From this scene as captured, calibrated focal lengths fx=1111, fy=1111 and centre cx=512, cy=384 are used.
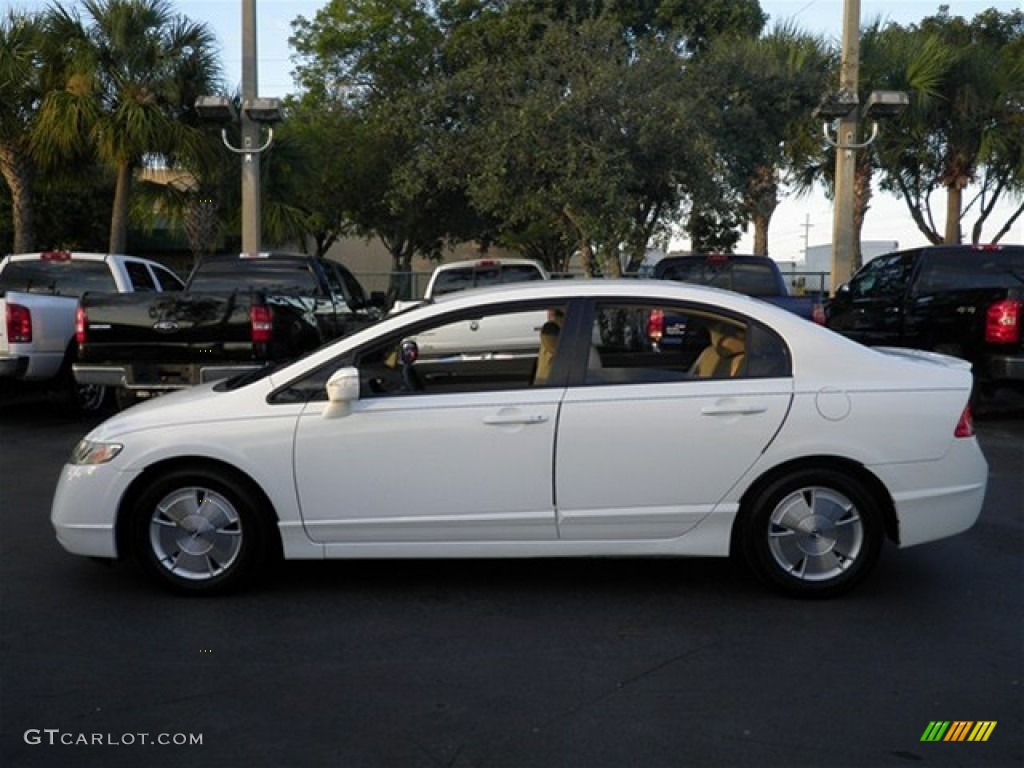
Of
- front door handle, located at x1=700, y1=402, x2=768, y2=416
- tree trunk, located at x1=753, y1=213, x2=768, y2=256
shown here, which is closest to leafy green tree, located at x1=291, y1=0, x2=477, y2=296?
tree trunk, located at x1=753, y1=213, x2=768, y2=256

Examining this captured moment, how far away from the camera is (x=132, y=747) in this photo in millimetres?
3973

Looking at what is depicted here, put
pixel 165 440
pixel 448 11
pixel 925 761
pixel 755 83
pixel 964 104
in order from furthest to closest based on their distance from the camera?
pixel 448 11 < pixel 964 104 < pixel 755 83 < pixel 165 440 < pixel 925 761

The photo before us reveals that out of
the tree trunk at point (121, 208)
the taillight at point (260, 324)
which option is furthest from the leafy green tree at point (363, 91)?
the taillight at point (260, 324)

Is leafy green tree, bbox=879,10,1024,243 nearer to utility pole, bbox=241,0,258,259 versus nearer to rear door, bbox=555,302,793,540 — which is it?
utility pole, bbox=241,0,258,259

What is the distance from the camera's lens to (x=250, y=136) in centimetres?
1728

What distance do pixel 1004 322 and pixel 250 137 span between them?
11291 mm

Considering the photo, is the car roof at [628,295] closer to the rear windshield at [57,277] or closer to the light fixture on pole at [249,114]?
the rear windshield at [57,277]

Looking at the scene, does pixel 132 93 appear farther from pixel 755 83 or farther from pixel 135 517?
pixel 135 517

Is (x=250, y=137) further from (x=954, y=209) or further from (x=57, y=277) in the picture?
(x=954, y=209)

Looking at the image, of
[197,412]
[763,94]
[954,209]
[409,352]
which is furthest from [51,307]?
[954,209]

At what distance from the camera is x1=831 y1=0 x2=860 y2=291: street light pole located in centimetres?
1773

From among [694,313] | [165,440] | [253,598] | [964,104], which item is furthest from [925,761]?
[964,104]

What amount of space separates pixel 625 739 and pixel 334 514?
209 centimetres

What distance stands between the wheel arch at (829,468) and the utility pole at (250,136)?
12696 mm
